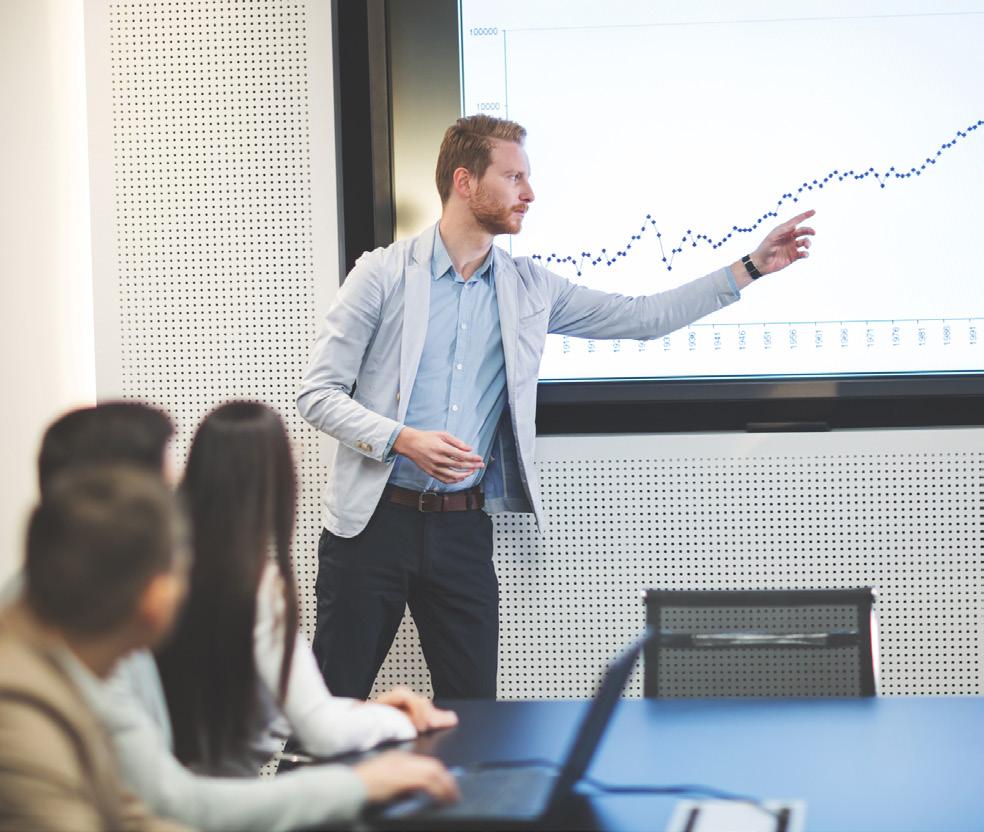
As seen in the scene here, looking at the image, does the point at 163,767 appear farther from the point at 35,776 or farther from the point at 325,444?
the point at 325,444

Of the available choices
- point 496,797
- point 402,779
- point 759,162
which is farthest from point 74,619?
point 759,162

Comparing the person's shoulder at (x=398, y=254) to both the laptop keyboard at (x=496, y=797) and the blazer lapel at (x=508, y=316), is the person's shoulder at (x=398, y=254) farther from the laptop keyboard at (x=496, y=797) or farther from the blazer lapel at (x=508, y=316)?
the laptop keyboard at (x=496, y=797)

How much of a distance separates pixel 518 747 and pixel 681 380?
187 cm

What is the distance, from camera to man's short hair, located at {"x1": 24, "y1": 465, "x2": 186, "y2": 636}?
1.15 meters

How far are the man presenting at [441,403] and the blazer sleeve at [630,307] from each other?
19mm

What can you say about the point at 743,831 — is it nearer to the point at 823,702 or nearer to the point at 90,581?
the point at 823,702

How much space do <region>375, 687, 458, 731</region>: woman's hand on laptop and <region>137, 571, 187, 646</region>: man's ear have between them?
726 mm

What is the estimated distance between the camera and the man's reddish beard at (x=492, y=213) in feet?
10.2

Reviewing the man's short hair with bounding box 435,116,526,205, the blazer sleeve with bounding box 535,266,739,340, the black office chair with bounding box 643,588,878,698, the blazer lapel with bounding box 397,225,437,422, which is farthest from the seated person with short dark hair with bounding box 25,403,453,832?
the blazer sleeve with bounding box 535,266,739,340

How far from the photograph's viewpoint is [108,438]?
1534 mm

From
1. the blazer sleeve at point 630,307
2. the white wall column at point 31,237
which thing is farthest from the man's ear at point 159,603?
the white wall column at point 31,237

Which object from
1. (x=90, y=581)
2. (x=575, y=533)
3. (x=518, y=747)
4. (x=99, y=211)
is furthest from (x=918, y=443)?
(x=90, y=581)

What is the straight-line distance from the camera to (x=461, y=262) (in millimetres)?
3191

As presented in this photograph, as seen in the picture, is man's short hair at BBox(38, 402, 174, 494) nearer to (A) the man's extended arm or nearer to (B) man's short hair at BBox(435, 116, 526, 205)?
(B) man's short hair at BBox(435, 116, 526, 205)
